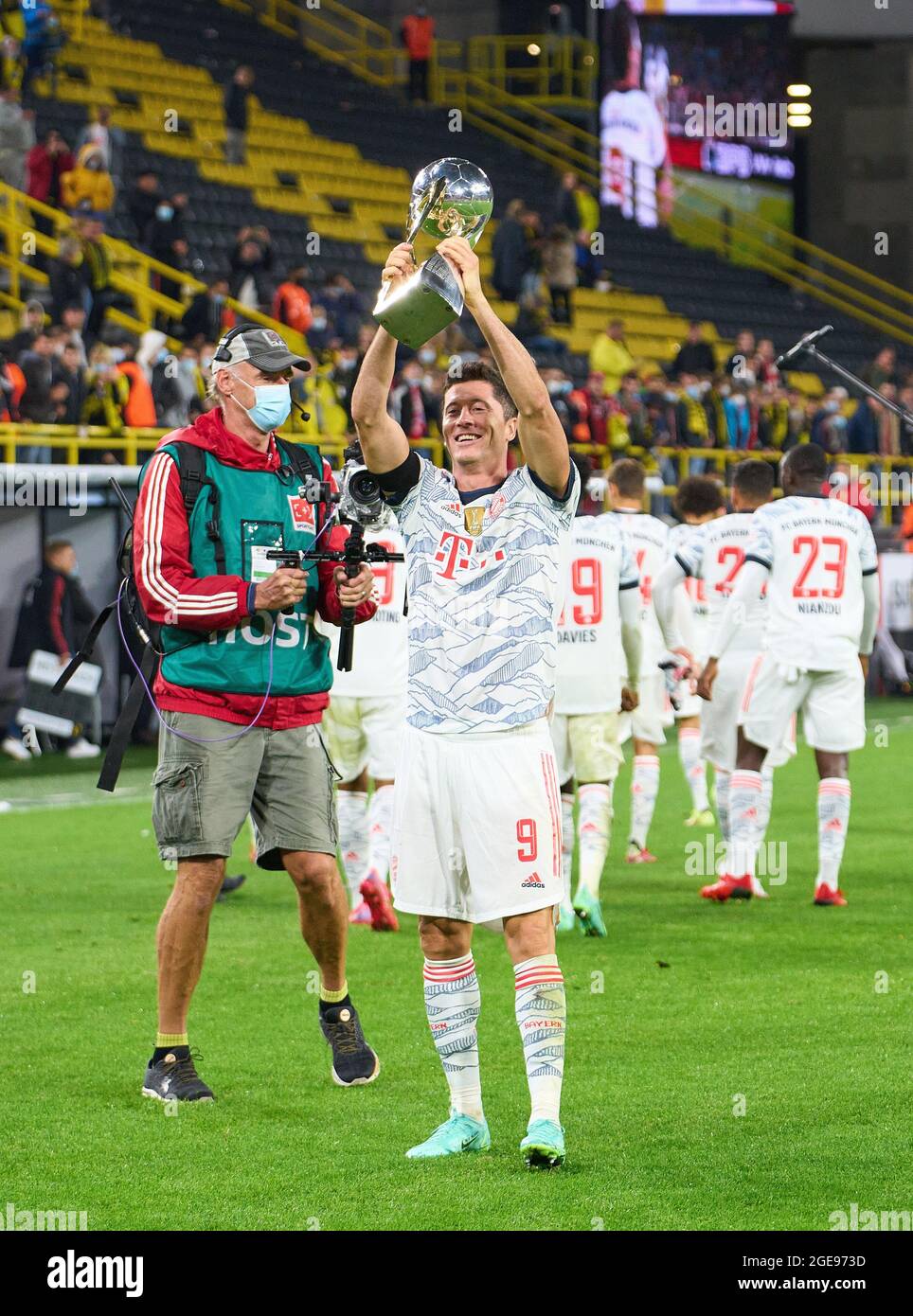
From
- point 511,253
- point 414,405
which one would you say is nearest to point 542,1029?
point 414,405

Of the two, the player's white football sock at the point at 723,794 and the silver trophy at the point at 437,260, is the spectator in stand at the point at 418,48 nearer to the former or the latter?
the player's white football sock at the point at 723,794

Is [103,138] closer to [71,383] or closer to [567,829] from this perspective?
[71,383]

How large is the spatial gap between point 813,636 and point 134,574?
459 centimetres

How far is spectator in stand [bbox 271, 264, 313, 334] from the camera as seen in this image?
21.8 meters

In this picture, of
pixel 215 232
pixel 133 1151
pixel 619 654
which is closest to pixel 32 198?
pixel 215 232

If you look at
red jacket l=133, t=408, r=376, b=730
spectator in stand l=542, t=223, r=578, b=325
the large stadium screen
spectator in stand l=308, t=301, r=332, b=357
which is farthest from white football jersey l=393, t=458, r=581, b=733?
the large stadium screen

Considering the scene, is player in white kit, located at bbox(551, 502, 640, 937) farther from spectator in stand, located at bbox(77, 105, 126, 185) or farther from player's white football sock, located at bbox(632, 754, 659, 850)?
spectator in stand, located at bbox(77, 105, 126, 185)

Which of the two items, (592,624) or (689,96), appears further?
(689,96)

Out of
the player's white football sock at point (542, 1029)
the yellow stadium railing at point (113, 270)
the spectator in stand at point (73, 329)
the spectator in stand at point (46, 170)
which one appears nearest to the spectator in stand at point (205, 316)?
the yellow stadium railing at point (113, 270)

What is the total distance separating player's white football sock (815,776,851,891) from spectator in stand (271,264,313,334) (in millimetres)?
12820

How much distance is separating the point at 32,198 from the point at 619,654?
1364 cm

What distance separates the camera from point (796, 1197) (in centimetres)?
505

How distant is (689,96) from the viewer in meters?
35.5
